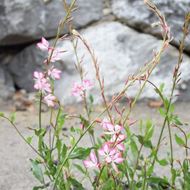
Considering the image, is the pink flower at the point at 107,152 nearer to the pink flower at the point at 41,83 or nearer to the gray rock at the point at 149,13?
the pink flower at the point at 41,83

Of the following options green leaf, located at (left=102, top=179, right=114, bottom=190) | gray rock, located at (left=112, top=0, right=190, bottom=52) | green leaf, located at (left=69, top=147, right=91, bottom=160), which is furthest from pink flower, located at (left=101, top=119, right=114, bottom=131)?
gray rock, located at (left=112, top=0, right=190, bottom=52)

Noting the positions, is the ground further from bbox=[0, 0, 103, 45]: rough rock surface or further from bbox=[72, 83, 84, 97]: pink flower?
bbox=[0, 0, 103, 45]: rough rock surface

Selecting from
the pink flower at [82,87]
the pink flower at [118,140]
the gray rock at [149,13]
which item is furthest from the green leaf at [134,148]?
the gray rock at [149,13]

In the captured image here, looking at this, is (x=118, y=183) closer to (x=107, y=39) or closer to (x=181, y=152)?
(x=181, y=152)

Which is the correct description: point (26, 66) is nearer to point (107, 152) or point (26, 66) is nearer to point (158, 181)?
point (158, 181)

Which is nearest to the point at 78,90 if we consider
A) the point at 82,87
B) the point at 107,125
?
the point at 82,87

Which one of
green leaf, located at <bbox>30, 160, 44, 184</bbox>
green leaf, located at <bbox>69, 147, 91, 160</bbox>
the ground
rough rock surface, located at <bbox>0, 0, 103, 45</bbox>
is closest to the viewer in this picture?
green leaf, located at <bbox>69, 147, 91, 160</bbox>

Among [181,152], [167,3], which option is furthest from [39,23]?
[181,152]
